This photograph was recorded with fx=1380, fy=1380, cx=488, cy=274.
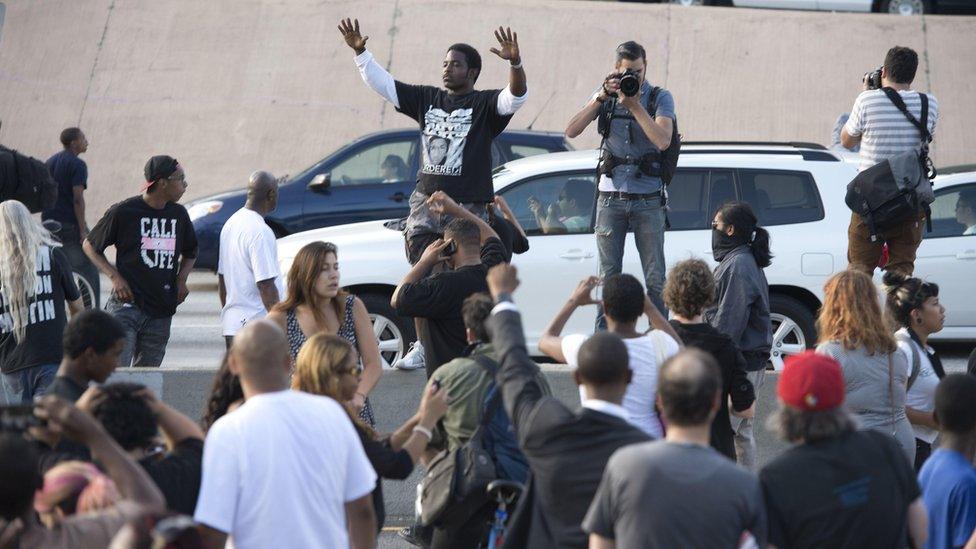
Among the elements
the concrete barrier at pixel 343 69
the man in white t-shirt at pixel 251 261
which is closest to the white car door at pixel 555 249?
the man in white t-shirt at pixel 251 261

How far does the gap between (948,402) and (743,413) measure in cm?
173

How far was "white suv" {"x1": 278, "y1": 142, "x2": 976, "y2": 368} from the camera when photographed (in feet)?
36.1

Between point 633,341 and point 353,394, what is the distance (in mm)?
1210

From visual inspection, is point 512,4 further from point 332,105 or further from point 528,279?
point 528,279

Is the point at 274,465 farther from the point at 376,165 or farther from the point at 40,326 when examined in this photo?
the point at 376,165

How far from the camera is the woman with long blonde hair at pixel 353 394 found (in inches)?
210

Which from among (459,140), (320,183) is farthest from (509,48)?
(320,183)

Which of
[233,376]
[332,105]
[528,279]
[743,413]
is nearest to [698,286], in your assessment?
[743,413]

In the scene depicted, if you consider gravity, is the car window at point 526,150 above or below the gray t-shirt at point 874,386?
above

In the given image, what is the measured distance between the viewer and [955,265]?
11.4 meters

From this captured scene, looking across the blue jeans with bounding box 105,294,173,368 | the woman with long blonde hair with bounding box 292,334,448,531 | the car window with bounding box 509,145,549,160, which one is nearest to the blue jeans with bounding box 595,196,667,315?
the blue jeans with bounding box 105,294,173,368

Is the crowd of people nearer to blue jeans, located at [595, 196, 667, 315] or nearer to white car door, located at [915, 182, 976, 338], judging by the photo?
blue jeans, located at [595, 196, 667, 315]

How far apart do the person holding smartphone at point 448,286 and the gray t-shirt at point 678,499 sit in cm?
293

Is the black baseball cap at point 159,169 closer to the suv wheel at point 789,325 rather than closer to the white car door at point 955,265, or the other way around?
the suv wheel at point 789,325
